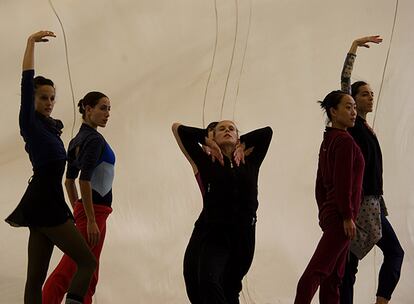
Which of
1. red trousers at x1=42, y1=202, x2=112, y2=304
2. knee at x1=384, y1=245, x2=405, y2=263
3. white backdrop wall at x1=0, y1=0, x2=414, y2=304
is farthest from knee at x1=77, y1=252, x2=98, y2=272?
knee at x1=384, y1=245, x2=405, y2=263

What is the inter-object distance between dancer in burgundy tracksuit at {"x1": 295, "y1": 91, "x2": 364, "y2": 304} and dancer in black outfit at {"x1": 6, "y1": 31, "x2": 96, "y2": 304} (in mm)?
685

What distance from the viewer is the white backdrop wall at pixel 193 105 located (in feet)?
9.12

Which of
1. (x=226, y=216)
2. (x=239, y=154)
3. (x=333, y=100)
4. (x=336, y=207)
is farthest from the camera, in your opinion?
(x=333, y=100)

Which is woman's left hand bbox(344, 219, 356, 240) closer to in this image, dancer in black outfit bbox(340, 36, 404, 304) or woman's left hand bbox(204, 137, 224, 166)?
dancer in black outfit bbox(340, 36, 404, 304)

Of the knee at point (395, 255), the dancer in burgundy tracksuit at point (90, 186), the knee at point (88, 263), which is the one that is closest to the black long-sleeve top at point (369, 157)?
the knee at point (395, 255)

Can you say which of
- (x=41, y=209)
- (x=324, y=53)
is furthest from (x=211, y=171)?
(x=324, y=53)

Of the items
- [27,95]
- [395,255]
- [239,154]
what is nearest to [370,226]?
[395,255]

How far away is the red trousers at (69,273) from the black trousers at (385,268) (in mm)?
824

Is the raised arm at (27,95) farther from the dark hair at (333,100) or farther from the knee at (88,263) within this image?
the dark hair at (333,100)

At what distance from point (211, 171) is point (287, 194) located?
1353mm

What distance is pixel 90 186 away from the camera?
6.86 ft

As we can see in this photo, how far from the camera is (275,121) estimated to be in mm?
3383

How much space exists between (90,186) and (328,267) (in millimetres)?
769

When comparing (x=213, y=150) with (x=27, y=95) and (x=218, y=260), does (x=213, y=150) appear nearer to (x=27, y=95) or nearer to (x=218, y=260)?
(x=218, y=260)
